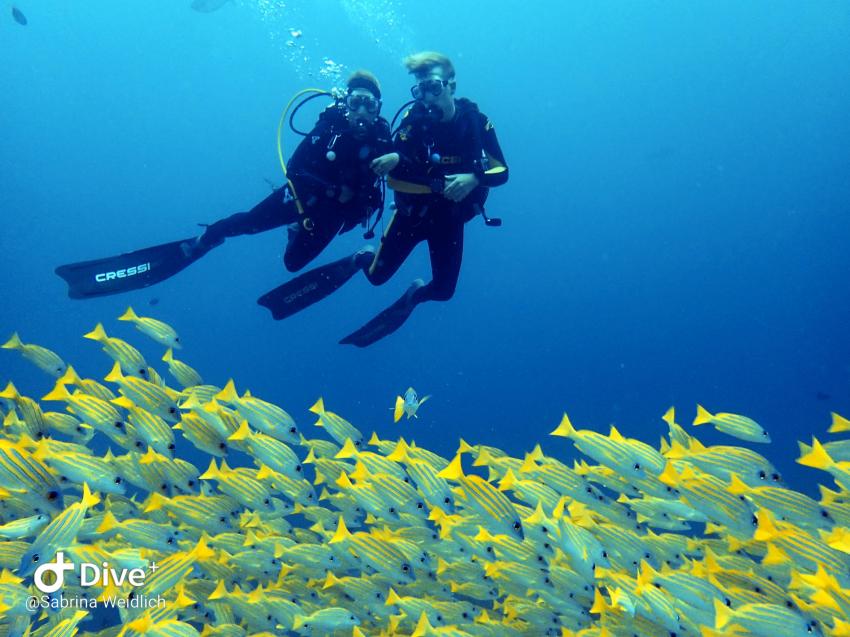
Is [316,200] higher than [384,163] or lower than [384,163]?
lower

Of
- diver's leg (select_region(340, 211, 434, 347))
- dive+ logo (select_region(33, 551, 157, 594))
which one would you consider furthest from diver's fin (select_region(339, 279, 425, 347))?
dive+ logo (select_region(33, 551, 157, 594))

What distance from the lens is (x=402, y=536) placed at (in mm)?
4641

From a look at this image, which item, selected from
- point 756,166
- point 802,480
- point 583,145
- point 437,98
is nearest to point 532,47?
point 583,145

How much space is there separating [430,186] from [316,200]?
64.7 inches

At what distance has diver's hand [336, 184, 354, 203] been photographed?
702 centimetres

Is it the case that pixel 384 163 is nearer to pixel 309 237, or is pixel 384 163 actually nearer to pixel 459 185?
pixel 459 185

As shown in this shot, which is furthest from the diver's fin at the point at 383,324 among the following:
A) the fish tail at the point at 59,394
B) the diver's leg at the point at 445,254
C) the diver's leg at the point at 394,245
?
the fish tail at the point at 59,394

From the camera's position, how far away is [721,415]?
4418 mm

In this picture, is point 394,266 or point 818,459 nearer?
point 818,459

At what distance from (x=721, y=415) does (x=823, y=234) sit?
48.9 metres

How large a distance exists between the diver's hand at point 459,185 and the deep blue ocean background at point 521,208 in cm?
1795

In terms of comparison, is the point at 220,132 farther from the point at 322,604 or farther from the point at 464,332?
the point at 322,604

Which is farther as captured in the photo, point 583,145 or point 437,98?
point 583,145

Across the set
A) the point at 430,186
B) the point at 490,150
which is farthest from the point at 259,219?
the point at 490,150
